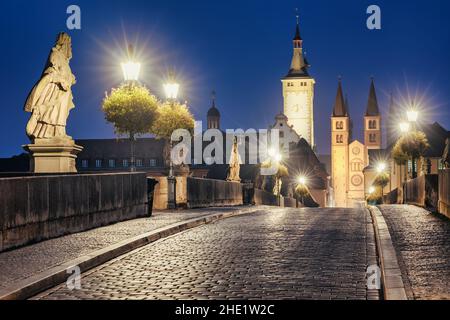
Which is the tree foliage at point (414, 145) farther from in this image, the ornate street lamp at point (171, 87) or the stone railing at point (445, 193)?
the stone railing at point (445, 193)

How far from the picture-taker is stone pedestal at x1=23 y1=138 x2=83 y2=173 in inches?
780

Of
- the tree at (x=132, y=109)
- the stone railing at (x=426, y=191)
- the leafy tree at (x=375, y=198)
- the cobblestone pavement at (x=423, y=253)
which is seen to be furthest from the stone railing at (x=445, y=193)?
the leafy tree at (x=375, y=198)

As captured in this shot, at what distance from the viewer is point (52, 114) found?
65.0ft

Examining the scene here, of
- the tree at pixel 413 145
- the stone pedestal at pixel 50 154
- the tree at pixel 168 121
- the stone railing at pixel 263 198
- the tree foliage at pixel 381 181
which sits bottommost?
the stone railing at pixel 263 198

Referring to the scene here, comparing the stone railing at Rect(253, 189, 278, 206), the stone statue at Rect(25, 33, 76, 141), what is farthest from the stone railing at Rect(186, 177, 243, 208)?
the stone statue at Rect(25, 33, 76, 141)

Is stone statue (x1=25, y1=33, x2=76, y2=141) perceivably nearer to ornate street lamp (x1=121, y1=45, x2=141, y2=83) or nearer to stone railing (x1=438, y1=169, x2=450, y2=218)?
ornate street lamp (x1=121, y1=45, x2=141, y2=83)

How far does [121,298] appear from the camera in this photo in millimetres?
8438

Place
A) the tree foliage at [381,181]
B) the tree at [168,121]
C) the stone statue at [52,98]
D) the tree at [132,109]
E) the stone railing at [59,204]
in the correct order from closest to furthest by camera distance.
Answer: the stone railing at [59,204] < the stone statue at [52,98] < the tree at [132,109] < the tree at [168,121] < the tree foliage at [381,181]

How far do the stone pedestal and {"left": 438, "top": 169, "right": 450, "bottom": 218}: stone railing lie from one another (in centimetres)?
900

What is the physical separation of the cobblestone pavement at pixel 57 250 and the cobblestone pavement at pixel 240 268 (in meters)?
0.56

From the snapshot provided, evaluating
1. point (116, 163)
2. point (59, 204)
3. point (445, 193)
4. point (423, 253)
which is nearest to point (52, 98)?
point (59, 204)

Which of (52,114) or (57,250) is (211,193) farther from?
(57,250)

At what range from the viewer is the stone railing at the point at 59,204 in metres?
12.4
